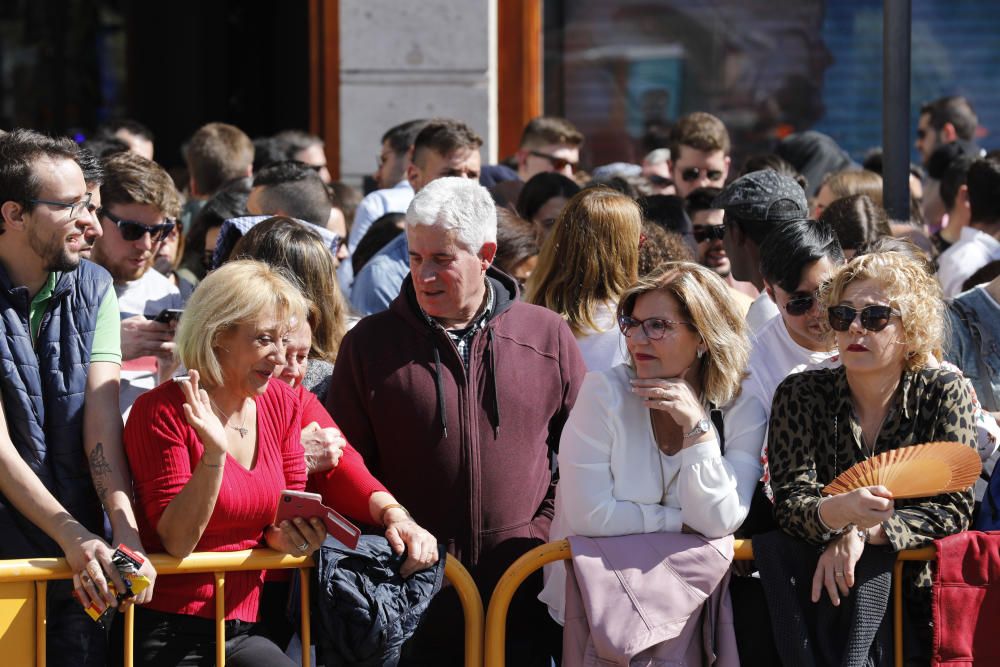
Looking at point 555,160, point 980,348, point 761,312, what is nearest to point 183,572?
point 761,312

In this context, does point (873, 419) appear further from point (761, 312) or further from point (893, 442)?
point (761, 312)

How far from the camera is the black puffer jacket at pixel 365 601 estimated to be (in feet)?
12.3

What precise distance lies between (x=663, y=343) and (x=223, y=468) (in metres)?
1.28

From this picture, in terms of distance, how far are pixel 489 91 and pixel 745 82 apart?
2034 millimetres

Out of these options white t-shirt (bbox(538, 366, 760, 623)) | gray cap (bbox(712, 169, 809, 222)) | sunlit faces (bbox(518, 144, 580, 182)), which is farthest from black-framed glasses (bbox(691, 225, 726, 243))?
white t-shirt (bbox(538, 366, 760, 623))

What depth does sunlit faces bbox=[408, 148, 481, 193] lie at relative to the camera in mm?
6859

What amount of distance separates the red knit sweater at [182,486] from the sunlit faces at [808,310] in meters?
1.81

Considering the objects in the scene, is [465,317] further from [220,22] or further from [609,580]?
[220,22]

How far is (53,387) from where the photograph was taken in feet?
12.4

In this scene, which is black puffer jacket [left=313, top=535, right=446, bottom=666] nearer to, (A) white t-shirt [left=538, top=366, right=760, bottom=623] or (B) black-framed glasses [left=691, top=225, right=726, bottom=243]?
(A) white t-shirt [left=538, top=366, right=760, bottom=623]

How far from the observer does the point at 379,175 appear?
848cm

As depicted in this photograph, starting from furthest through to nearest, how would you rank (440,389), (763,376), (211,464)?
(763,376), (440,389), (211,464)

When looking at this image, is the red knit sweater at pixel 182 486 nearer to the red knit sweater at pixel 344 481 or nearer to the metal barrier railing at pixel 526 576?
the red knit sweater at pixel 344 481

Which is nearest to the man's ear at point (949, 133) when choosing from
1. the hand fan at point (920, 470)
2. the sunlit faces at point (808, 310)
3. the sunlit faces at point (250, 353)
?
the sunlit faces at point (808, 310)
